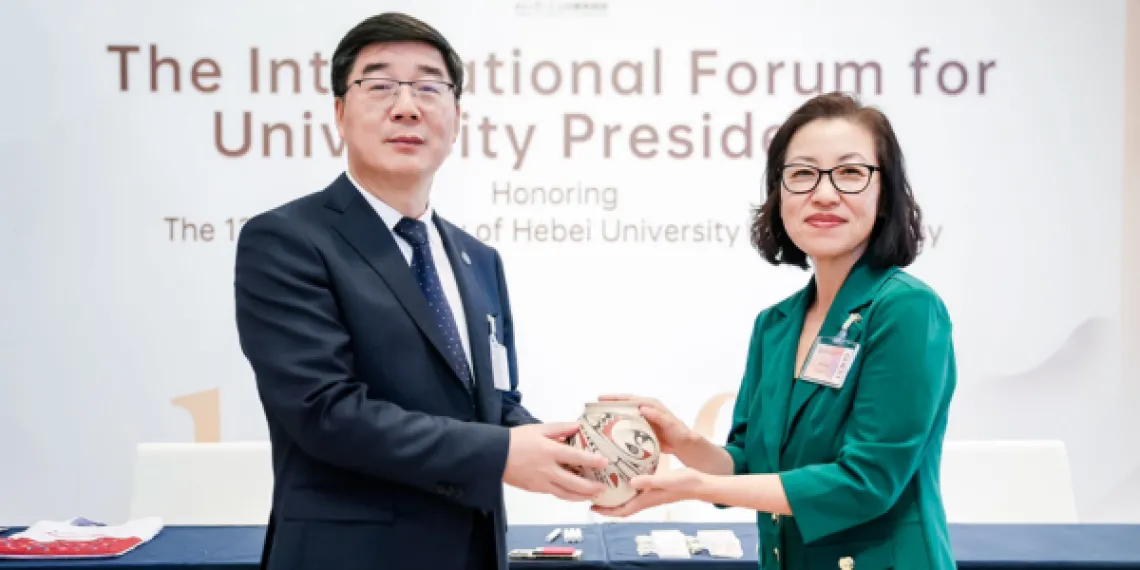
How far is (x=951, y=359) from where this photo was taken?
63.7 inches

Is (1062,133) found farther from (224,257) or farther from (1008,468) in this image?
(224,257)

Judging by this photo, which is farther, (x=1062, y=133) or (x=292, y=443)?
(x=1062, y=133)

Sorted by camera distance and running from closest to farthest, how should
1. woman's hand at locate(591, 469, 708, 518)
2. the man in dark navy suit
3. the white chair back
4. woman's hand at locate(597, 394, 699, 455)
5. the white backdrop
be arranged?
the man in dark navy suit → woman's hand at locate(591, 469, 708, 518) → woman's hand at locate(597, 394, 699, 455) → the white chair back → the white backdrop

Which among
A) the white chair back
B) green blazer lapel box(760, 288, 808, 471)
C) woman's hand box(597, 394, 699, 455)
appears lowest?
the white chair back

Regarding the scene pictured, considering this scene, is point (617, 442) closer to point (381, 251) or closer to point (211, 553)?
point (381, 251)

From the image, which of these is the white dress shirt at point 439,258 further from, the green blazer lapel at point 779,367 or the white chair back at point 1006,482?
the white chair back at point 1006,482

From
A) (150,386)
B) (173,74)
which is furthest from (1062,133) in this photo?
(150,386)

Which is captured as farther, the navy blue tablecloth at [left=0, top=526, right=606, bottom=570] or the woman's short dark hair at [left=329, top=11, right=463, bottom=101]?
the navy blue tablecloth at [left=0, top=526, right=606, bottom=570]

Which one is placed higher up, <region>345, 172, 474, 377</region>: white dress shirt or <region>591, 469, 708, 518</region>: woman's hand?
<region>345, 172, 474, 377</region>: white dress shirt

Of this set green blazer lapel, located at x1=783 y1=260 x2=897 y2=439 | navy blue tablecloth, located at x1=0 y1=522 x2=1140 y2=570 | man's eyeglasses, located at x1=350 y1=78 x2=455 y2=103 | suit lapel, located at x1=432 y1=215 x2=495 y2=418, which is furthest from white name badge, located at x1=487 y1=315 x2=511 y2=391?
navy blue tablecloth, located at x1=0 y1=522 x2=1140 y2=570

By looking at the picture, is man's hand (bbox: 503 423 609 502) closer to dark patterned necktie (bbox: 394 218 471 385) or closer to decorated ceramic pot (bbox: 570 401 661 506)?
decorated ceramic pot (bbox: 570 401 661 506)

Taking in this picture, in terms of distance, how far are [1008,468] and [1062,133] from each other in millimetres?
1553

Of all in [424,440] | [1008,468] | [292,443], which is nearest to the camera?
[424,440]

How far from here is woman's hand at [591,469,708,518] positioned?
1542 mm
